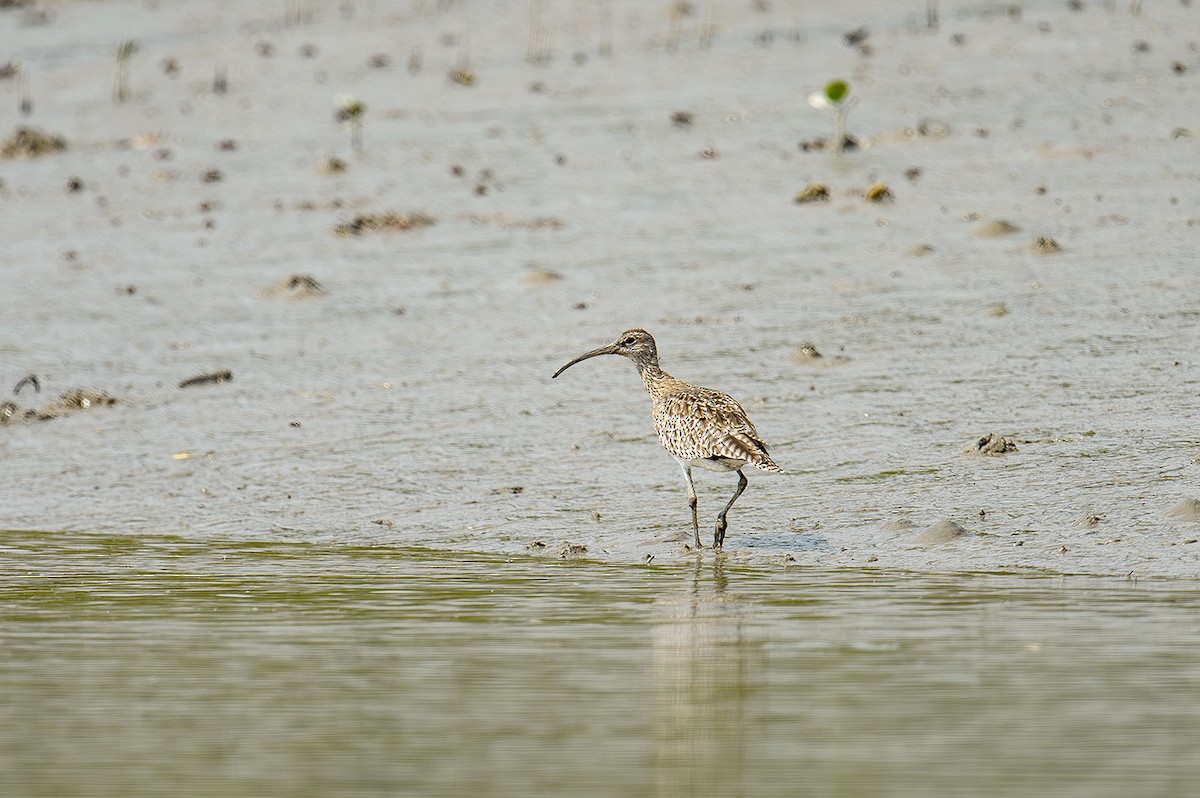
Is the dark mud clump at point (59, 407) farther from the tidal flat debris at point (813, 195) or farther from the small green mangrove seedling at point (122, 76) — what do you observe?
the small green mangrove seedling at point (122, 76)

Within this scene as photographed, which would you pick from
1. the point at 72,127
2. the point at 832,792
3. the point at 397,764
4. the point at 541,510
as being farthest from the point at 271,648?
the point at 72,127

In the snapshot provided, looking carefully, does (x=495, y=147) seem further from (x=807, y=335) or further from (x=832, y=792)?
(x=832, y=792)

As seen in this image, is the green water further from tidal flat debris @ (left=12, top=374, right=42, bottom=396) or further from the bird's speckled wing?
tidal flat debris @ (left=12, top=374, right=42, bottom=396)

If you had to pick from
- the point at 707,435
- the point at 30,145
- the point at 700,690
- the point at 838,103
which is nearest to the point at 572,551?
the point at 707,435

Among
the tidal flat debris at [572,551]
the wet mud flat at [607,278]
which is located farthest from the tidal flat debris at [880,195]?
the tidal flat debris at [572,551]

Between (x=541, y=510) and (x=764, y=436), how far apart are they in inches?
61.3

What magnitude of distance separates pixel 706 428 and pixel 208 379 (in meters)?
4.71

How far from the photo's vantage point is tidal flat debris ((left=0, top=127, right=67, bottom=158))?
18.3m

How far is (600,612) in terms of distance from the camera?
291 inches

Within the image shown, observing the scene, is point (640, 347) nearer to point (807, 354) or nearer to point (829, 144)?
point (807, 354)

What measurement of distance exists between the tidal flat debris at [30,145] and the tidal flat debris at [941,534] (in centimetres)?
1236

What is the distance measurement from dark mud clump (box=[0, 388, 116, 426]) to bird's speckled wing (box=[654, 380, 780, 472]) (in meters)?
4.55

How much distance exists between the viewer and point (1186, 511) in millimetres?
8773

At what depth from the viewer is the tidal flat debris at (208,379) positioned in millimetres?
12586
